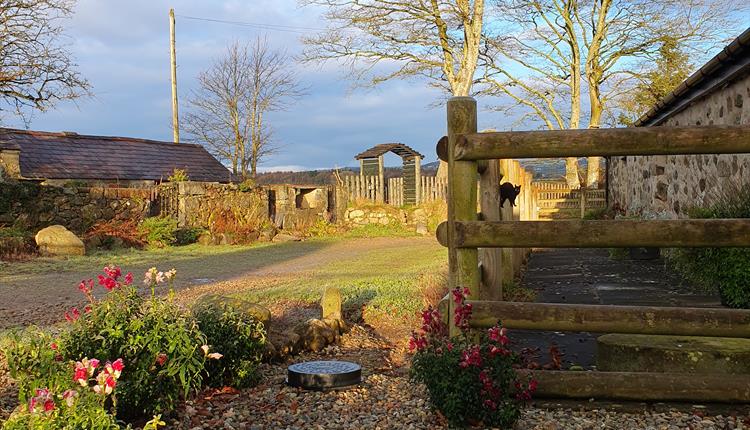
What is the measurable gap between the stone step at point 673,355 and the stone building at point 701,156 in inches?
86.1

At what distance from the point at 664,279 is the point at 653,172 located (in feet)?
17.4

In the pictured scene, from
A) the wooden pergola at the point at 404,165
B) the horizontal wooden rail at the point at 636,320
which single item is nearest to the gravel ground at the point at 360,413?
the horizontal wooden rail at the point at 636,320

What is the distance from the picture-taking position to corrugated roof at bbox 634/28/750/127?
6.81m

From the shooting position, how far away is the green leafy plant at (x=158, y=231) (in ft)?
60.4

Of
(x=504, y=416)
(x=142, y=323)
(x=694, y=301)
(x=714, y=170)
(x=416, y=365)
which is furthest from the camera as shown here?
(x=714, y=170)

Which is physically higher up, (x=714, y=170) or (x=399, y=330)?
(x=714, y=170)

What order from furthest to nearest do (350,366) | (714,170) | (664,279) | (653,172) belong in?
(653,172)
(714,170)
(664,279)
(350,366)

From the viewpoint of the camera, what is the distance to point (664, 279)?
26.7 ft

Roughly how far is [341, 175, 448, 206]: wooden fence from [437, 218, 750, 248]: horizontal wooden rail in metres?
21.2

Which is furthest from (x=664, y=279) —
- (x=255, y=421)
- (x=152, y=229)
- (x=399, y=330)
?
(x=152, y=229)

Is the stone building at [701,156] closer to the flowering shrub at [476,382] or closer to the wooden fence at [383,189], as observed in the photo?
the flowering shrub at [476,382]

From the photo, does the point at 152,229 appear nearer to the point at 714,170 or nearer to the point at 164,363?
the point at 714,170

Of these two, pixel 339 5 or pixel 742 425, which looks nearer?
pixel 742 425

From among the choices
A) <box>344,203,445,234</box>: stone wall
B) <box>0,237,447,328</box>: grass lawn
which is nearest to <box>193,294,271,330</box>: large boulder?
<box>0,237,447,328</box>: grass lawn
